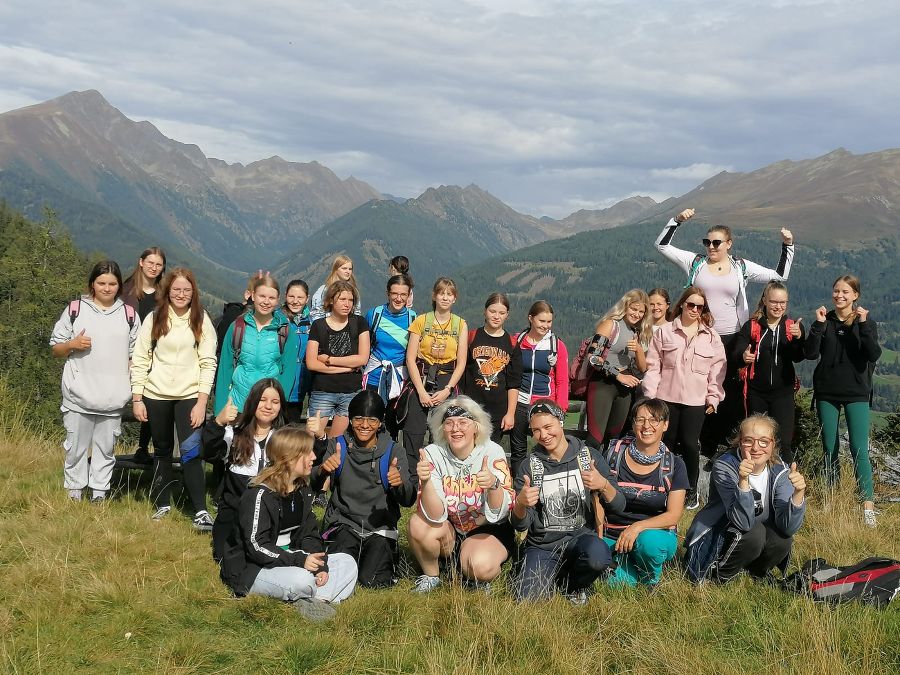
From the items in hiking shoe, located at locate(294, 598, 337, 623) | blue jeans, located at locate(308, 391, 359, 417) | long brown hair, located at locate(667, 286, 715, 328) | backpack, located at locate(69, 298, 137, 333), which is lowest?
hiking shoe, located at locate(294, 598, 337, 623)

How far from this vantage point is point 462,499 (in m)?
4.77

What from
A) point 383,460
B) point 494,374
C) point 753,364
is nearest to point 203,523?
point 383,460

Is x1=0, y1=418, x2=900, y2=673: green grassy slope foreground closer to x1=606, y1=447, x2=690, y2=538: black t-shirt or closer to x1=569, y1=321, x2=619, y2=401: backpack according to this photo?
x1=606, y1=447, x2=690, y2=538: black t-shirt

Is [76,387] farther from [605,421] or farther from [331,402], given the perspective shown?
[605,421]

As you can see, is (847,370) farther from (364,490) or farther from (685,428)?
(364,490)

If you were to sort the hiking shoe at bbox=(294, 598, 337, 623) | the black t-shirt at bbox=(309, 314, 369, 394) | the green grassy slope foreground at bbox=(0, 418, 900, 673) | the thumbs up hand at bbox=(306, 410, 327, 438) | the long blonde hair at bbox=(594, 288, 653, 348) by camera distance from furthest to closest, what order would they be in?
1. the long blonde hair at bbox=(594, 288, 653, 348)
2. the black t-shirt at bbox=(309, 314, 369, 394)
3. the thumbs up hand at bbox=(306, 410, 327, 438)
4. the hiking shoe at bbox=(294, 598, 337, 623)
5. the green grassy slope foreground at bbox=(0, 418, 900, 673)

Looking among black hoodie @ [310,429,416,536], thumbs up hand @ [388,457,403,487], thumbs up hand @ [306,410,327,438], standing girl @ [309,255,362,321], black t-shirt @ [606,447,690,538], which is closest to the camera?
black t-shirt @ [606,447,690,538]

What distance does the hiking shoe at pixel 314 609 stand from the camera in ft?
13.7

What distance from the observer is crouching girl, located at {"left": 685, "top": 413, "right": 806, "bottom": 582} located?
448cm

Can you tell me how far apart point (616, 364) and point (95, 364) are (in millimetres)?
4722

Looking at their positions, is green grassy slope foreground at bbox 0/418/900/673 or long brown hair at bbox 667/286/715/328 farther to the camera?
long brown hair at bbox 667/286/715/328

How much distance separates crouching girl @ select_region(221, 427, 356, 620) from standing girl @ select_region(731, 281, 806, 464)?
13.9 ft

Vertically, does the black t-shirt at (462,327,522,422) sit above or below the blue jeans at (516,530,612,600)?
above

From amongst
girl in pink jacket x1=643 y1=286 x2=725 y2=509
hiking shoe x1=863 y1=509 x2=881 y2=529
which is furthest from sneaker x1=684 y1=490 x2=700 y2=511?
hiking shoe x1=863 y1=509 x2=881 y2=529
